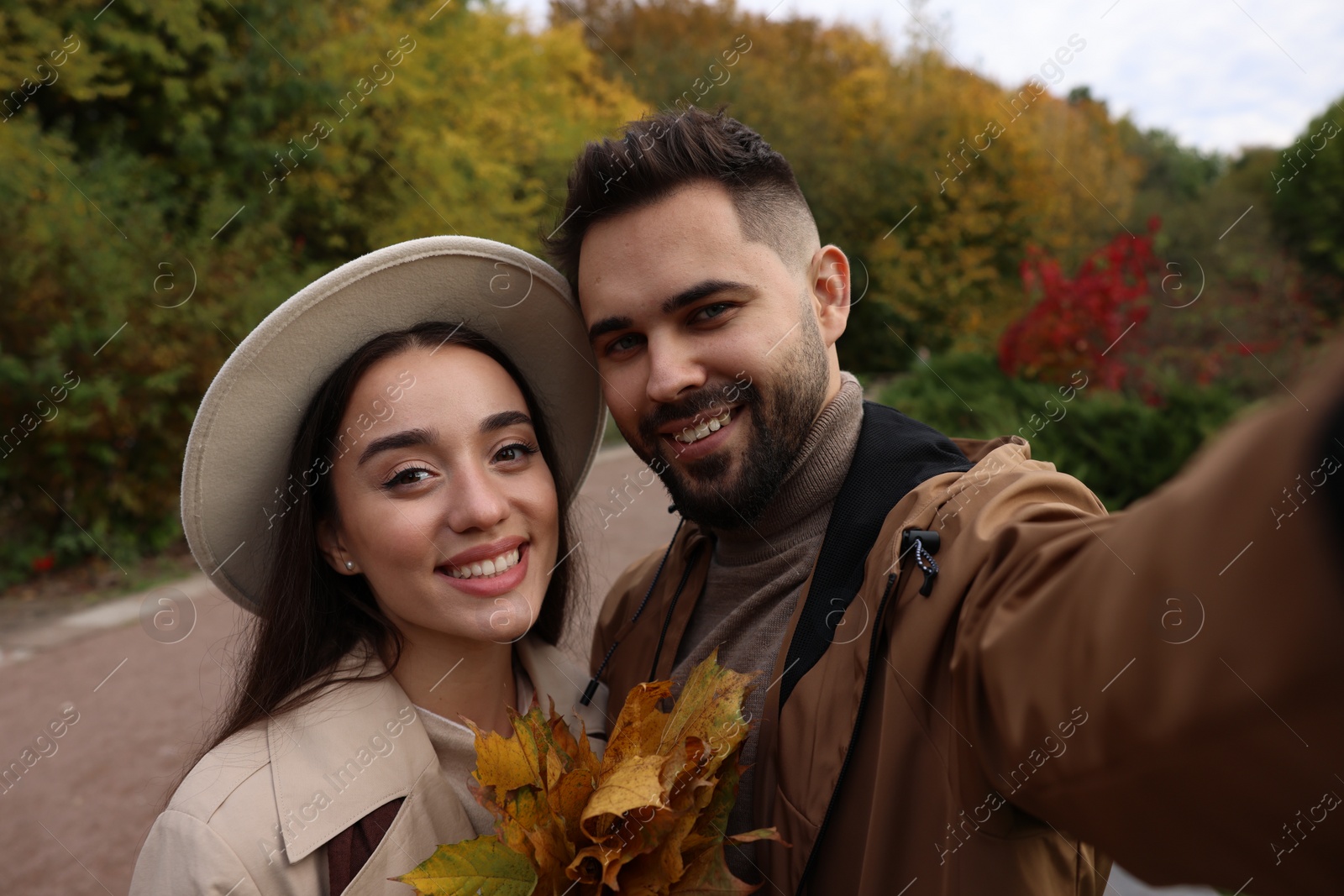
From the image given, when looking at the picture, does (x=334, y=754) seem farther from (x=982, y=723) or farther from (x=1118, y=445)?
(x=1118, y=445)

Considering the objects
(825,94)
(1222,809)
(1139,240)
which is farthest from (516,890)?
(825,94)

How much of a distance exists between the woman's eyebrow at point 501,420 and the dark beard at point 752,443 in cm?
30

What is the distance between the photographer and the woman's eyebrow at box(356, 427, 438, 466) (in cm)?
192

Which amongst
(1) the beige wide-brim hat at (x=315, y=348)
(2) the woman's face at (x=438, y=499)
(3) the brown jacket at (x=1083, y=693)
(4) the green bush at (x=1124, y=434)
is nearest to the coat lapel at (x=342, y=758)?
(2) the woman's face at (x=438, y=499)

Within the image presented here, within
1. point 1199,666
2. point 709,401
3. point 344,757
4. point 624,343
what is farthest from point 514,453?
point 1199,666

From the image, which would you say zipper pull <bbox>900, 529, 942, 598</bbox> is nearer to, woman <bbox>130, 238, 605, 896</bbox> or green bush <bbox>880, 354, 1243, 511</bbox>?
woman <bbox>130, 238, 605, 896</bbox>

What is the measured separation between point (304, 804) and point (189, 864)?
8.2 inches

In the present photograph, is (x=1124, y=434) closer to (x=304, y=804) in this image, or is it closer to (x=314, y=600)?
(x=314, y=600)

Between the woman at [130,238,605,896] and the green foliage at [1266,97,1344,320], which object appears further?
the green foliage at [1266,97,1344,320]

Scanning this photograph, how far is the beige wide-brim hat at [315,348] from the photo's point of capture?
78.8 inches

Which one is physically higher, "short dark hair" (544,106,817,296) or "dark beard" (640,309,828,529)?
"short dark hair" (544,106,817,296)

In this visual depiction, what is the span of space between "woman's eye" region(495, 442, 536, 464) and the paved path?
2.55 ft

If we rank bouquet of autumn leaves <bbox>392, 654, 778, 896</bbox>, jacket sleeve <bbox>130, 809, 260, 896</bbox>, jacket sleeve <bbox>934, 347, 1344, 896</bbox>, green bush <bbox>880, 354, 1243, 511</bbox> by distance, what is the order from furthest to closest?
green bush <bbox>880, 354, 1243, 511</bbox>
jacket sleeve <bbox>130, 809, 260, 896</bbox>
bouquet of autumn leaves <bbox>392, 654, 778, 896</bbox>
jacket sleeve <bbox>934, 347, 1344, 896</bbox>

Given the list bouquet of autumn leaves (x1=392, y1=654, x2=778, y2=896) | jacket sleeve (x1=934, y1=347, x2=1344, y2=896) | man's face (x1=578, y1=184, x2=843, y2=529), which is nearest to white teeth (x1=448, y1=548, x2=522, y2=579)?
man's face (x1=578, y1=184, x2=843, y2=529)
